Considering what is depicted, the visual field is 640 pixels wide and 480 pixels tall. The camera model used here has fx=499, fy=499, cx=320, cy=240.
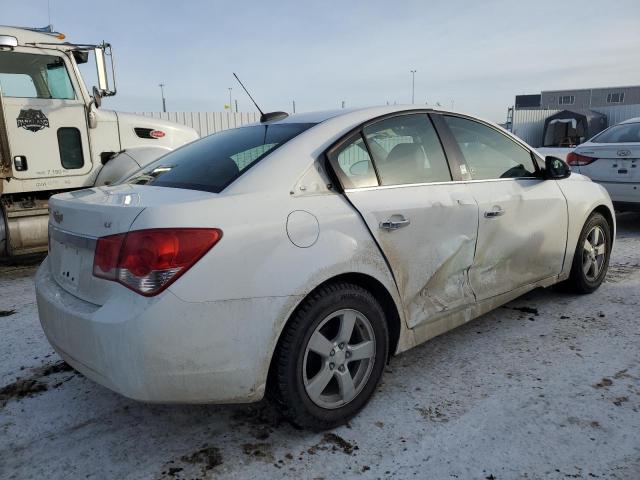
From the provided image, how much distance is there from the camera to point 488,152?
3.31m

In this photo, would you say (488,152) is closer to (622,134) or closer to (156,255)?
(156,255)

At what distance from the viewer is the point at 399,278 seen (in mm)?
2572

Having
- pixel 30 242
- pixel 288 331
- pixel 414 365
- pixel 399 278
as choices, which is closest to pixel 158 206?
pixel 288 331

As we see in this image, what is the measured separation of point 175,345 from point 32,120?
15.2 feet

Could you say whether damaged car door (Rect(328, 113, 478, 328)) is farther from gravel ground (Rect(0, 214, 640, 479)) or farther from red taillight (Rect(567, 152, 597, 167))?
red taillight (Rect(567, 152, 597, 167))

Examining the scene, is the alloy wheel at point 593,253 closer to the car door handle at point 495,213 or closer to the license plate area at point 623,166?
the car door handle at point 495,213

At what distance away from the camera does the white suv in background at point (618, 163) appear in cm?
640

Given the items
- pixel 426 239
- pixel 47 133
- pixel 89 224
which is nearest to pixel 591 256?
pixel 426 239

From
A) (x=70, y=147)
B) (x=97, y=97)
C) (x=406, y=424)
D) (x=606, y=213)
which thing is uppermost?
(x=97, y=97)

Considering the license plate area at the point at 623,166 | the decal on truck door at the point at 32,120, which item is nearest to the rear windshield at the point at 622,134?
the license plate area at the point at 623,166

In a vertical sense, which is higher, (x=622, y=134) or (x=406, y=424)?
(x=622, y=134)

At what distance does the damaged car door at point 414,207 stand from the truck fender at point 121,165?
3813 millimetres

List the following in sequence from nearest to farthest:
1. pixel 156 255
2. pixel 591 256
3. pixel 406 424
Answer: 1. pixel 156 255
2. pixel 406 424
3. pixel 591 256

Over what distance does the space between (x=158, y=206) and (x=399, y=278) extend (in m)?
1.25
